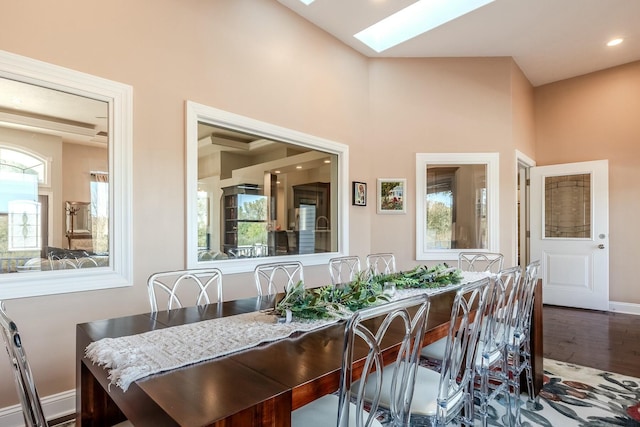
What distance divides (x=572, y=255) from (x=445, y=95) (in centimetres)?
302

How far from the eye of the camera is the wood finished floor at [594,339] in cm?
299

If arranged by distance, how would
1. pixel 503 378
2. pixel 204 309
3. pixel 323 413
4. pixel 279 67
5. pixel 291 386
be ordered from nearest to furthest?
pixel 291 386 → pixel 323 413 → pixel 204 309 → pixel 503 378 → pixel 279 67

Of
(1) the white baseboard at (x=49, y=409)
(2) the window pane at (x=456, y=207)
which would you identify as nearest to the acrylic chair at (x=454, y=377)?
(1) the white baseboard at (x=49, y=409)

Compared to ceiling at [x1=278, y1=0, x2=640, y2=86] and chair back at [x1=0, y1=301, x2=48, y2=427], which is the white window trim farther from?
chair back at [x1=0, y1=301, x2=48, y2=427]

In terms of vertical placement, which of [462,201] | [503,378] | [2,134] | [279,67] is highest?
[279,67]

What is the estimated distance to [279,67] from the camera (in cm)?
338

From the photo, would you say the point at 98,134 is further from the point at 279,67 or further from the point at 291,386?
the point at 291,386

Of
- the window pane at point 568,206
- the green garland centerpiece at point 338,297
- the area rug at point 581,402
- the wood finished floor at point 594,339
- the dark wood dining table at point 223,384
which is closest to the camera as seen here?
the dark wood dining table at point 223,384

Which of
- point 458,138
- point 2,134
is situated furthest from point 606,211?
point 2,134

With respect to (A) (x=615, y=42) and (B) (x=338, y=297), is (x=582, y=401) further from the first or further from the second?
(A) (x=615, y=42)

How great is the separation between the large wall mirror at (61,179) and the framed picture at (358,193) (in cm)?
253

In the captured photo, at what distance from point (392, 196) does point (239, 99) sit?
91.2 inches

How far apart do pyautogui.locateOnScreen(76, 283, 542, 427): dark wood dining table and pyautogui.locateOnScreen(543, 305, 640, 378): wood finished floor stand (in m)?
2.50

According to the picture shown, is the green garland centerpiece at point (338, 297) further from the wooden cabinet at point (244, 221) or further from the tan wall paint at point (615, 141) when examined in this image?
the tan wall paint at point (615, 141)
